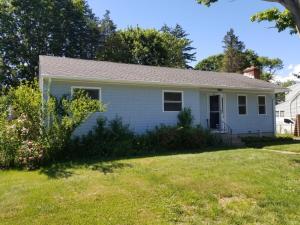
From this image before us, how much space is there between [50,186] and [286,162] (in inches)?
281

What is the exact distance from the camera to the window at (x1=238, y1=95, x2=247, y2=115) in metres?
18.2

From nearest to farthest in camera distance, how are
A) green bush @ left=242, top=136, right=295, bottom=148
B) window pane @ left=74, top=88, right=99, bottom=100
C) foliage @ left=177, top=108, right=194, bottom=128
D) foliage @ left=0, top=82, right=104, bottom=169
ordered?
1. foliage @ left=0, top=82, right=104, bottom=169
2. window pane @ left=74, top=88, right=99, bottom=100
3. foliage @ left=177, top=108, right=194, bottom=128
4. green bush @ left=242, top=136, right=295, bottom=148

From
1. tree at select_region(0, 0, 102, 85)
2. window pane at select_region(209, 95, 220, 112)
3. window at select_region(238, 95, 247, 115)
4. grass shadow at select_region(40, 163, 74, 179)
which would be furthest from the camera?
tree at select_region(0, 0, 102, 85)

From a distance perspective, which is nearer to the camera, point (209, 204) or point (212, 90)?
point (209, 204)

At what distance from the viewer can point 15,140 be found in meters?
9.84

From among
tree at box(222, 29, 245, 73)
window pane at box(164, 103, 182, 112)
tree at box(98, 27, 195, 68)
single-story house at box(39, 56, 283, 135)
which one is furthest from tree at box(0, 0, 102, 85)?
tree at box(222, 29, 245, 73)

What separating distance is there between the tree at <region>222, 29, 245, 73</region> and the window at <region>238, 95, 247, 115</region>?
32154 mm

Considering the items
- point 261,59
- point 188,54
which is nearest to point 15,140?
point 188,54

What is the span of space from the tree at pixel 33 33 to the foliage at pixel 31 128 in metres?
22.0

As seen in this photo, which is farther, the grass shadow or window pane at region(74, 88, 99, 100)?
window pane at region(74, 88, 99, 100)

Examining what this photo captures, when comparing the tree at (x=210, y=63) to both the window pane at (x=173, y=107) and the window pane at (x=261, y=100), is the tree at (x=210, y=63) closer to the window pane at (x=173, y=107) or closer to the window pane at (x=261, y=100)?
the window pane at (x=261, y=100)

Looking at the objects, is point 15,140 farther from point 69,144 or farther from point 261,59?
point 261,59

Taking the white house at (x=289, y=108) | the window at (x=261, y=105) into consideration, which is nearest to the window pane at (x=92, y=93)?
the window at (x=261, y=105)

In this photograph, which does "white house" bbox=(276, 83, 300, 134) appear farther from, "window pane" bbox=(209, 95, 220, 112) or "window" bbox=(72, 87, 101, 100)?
"window" bbox=(72, 87, 101, 100)
